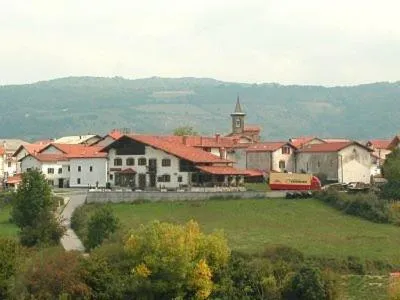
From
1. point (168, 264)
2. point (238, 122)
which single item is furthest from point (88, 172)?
point (168, 264)

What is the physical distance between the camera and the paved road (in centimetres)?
5316

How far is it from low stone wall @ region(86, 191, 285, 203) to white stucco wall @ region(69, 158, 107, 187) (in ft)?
43.2

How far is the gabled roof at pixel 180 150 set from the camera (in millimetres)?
78312

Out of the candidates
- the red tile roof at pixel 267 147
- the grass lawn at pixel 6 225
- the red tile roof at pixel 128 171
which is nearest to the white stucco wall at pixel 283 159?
the red tile roof at pixel 267 147

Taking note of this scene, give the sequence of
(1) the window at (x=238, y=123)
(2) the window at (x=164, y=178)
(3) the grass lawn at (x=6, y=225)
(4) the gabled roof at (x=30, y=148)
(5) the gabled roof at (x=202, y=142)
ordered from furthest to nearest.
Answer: (1) the window at (x=238, y=123), (4) the gabled roof at (x=30, y=148), (5) the gabled roof at (x=202, y=142), (2) the window at (x=164, y=178), (3) the grass lawn at (x=6, y=225)

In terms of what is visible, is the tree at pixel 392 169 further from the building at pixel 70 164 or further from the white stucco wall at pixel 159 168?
the building at pixel 70 164

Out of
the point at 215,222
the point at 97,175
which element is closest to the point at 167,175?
the point at 97,175

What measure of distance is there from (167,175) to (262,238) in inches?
968

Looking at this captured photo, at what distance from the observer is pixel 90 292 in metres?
41.3

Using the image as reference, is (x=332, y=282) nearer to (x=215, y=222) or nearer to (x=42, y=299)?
(x=42, y=299)

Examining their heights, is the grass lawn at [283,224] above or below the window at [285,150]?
below

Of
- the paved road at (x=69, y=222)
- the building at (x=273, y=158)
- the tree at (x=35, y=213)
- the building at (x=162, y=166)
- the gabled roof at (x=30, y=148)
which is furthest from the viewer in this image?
the gabled roof at (x=30, y=148)

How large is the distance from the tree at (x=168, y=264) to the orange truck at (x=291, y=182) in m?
32.0

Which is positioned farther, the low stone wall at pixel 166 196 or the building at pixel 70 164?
the building at pixel 70 164
